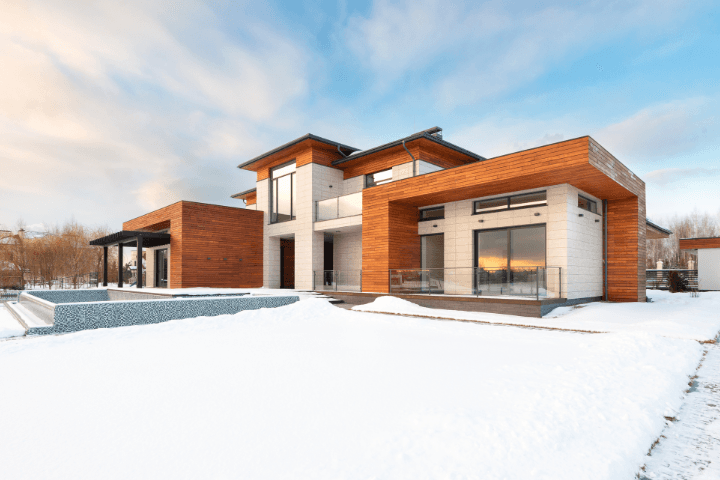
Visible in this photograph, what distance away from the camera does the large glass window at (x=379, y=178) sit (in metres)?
16.2

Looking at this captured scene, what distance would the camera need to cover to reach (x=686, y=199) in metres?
55.1

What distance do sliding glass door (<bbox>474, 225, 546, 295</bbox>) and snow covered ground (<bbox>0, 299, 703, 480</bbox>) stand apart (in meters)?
4.26

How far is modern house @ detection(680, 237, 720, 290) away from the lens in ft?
68.7

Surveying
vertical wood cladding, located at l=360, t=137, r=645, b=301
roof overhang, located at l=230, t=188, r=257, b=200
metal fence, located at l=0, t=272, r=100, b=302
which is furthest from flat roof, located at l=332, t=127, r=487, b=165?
metal fence, located at l=0, t=272, r=100, b=302

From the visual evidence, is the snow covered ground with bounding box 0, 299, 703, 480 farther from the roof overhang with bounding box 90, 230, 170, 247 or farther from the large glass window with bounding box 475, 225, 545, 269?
the roof overhang with bounding box 90, 230, 170, 247

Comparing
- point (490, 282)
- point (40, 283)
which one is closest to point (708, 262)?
point (490, 282)

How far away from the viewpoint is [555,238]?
435 inches

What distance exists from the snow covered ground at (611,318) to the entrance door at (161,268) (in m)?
13.2

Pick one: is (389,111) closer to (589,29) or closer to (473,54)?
(473,54)

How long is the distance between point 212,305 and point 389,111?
1491 centimetres

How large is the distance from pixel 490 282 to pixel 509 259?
5.43ft

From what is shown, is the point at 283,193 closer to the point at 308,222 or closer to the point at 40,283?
the point at 308,222

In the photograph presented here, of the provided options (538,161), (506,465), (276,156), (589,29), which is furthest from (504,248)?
(276,156)

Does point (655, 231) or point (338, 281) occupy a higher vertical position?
point (655, 231)
